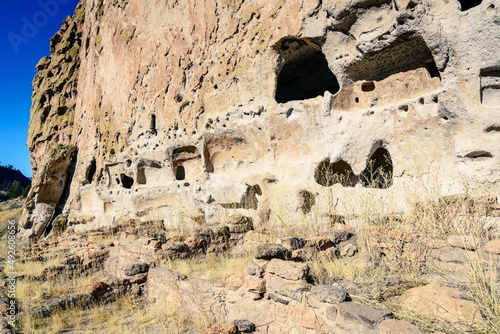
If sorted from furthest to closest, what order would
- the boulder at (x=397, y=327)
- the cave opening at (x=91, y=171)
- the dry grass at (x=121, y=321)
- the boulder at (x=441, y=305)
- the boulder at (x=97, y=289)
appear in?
the cave opening at (x=91, y=171)
the boulder at (x=97, y=289)
the dry grass at (x=121, y=321)
the boulder at (x=441, y=305)
the boulder at (x=397, y=327)

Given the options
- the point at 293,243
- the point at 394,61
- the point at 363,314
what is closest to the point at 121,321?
the point at 293,243

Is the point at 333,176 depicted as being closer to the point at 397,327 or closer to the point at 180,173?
the point at 397,327

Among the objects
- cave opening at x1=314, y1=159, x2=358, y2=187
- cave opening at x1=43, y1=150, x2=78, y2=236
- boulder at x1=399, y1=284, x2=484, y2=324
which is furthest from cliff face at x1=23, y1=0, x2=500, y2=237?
boulder at x1=399, y1=284, x2=484, y2=324

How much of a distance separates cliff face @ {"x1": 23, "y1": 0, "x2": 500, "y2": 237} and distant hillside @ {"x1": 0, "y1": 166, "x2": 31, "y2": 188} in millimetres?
36675

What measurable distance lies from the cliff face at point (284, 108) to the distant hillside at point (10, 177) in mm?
36675

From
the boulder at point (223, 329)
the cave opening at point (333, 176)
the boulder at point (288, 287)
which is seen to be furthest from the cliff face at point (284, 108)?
the boulder at point (223, 329)

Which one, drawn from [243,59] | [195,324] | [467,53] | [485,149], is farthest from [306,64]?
[195,324]

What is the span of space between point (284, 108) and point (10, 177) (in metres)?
51.0

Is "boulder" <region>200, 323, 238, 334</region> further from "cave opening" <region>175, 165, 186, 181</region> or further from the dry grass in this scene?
"cave opening" <region>175, 165, 186, 181</region>

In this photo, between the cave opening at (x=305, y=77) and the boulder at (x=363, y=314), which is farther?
the cave opening at (x=305, y=77)

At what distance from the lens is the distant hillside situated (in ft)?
142

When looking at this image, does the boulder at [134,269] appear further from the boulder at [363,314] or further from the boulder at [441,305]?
the boulder at [441,305]

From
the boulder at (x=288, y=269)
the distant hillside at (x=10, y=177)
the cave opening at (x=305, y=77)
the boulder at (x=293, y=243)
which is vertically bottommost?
the boulder at (x=288, y=269)

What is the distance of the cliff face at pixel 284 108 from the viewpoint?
204 inches
